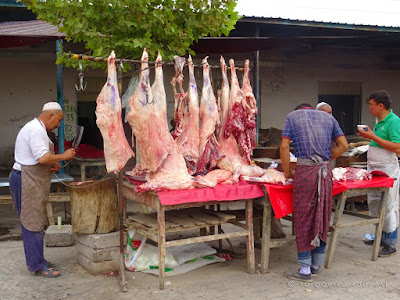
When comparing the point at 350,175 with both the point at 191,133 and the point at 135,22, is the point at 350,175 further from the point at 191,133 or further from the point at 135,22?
the point at 135,22

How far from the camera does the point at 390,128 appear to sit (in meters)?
5.30

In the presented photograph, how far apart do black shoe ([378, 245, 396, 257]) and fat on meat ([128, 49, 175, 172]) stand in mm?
2865

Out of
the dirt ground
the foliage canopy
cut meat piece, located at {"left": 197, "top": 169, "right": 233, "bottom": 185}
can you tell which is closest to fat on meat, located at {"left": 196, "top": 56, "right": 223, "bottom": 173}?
cut meat piece, located at {"left": 197, "top": 169, "right": 233, "bottom": 185}

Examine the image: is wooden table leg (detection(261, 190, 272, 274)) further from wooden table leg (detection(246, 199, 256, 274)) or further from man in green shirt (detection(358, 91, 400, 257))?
man in green shirt (detection(358, 91, 400, 257))

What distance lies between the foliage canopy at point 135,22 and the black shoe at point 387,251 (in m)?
3.35

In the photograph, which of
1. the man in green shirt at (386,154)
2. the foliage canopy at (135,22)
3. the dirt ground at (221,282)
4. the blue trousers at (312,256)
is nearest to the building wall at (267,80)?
the foliage canopy at (135,22)

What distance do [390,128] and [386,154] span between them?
1.08ft

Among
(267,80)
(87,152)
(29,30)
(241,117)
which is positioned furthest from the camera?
(267,80)

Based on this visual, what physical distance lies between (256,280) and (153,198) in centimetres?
137

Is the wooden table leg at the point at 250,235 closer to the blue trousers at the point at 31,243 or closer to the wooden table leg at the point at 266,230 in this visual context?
the wooden table leg at the point at 266,230

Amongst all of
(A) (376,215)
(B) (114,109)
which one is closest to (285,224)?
(A) (376,215)

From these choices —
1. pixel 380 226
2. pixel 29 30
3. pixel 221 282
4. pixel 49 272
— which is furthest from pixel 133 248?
pixel 29 30

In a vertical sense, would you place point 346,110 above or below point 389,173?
above

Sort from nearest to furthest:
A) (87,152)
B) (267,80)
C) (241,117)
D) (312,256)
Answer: (312,256) < (241,117) < (87,152) < (267,80)
